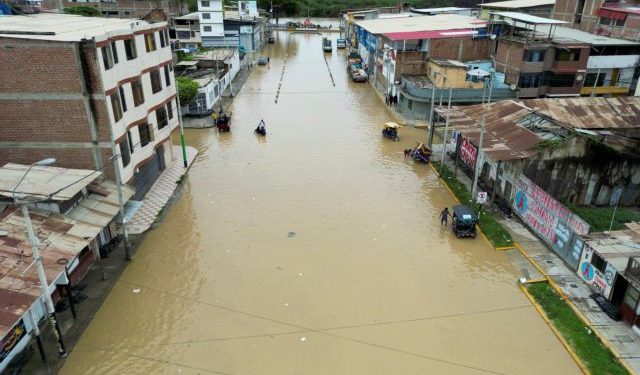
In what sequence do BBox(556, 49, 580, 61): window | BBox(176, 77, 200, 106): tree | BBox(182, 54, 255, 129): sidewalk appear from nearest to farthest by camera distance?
BBox(176, 77, 200, 106): tree, BBox(182, 54, 255, 129): sidewalk, BBox(556, 49, 580, 61): window

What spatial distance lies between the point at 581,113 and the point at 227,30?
61391 mm

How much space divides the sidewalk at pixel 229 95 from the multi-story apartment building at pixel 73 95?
1528 cm

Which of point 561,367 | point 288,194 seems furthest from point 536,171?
point 288,194

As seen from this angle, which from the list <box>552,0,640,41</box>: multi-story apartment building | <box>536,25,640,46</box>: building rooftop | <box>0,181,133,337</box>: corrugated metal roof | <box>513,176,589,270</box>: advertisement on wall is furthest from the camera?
<box>552,0,640,41</box>: multi-story apartment building

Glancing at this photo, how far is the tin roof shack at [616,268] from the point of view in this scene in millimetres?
14818

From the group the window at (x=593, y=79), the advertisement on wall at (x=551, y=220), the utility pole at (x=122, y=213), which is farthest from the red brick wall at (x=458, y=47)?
the utility pole at (x=122, y=213)

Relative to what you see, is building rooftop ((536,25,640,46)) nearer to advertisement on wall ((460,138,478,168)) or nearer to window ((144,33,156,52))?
advertisement on wall ((460,138,478,168))

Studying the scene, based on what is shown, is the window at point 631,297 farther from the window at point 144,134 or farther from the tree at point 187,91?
the tree at point 187,91

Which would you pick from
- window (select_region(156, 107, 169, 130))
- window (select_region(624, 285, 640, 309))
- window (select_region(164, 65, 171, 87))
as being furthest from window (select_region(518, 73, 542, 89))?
window (select_region(156, 107, 169, 130))

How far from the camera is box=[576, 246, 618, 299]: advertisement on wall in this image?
15.9 m

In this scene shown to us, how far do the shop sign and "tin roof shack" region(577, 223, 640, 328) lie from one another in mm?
20108

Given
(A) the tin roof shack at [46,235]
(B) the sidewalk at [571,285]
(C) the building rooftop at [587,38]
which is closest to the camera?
(A) the tin roof shack at [46,235]

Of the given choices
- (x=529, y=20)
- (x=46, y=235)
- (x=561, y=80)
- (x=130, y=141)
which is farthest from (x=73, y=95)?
(x=561, y=80)

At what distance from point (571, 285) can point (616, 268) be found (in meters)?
2.44
